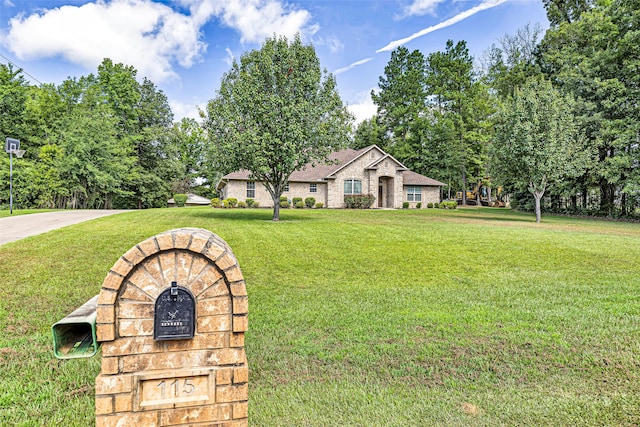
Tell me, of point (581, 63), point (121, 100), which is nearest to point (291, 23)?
point (581, 63)

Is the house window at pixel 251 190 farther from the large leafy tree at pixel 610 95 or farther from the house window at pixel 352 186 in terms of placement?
the large leafy tree at pixel 610 95

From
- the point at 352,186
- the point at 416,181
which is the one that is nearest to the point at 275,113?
the point at 352,186

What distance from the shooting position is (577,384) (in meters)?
3.13

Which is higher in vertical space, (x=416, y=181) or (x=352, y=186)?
(x=416, y=181)

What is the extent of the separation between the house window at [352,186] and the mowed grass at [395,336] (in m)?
20.4

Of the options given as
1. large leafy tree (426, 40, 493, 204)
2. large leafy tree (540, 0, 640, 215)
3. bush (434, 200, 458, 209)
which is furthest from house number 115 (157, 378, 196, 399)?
large leafy tree (426, 40, 493, 204)

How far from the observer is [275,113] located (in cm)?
1499

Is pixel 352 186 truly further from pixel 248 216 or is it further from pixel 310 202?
pixel 248 216

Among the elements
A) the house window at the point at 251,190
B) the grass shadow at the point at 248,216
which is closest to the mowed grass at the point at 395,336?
the grass shadow at the point at 248,216

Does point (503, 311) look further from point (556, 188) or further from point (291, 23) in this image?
point (556, 188)

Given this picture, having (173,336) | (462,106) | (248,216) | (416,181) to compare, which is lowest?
(173,336)

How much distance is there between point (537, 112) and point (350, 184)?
48.1 feet

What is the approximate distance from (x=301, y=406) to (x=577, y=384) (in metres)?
2.49

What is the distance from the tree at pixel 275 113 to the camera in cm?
1492
